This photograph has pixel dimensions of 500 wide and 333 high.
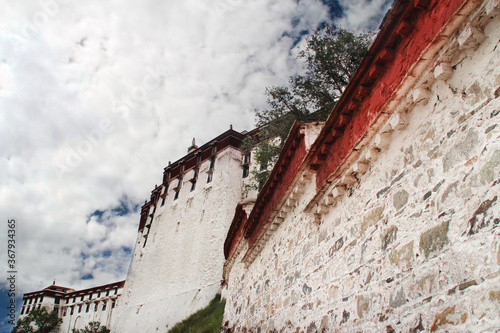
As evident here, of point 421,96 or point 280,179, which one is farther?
point 280,179

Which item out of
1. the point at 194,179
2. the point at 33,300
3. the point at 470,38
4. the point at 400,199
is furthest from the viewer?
the point at 33,300

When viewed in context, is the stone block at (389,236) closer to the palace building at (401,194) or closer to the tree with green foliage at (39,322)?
the palace building at (401,194)

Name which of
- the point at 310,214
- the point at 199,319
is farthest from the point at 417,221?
the point at 199,319

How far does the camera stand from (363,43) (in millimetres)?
11602

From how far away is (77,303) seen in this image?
142 feet

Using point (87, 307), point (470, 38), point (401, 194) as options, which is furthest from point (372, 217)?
point (87, 307)

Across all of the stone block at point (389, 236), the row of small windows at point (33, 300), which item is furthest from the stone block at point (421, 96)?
the row of small windows at point (33, 300)

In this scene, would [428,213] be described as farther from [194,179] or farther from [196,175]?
[196,175]

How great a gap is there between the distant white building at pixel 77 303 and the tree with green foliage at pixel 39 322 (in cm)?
205

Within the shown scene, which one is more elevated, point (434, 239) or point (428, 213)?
point (428, 213)

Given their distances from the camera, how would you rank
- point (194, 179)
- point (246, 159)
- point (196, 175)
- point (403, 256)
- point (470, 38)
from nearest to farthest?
1. point (470, 38)
2. point (403, 256)
3. point (246, 159)
4. point (194, 179)
5. point (196, 175)

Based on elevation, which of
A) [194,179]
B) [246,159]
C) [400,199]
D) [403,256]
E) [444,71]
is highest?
[246,159]

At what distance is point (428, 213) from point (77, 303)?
50.1m

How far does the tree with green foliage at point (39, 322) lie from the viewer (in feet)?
133
